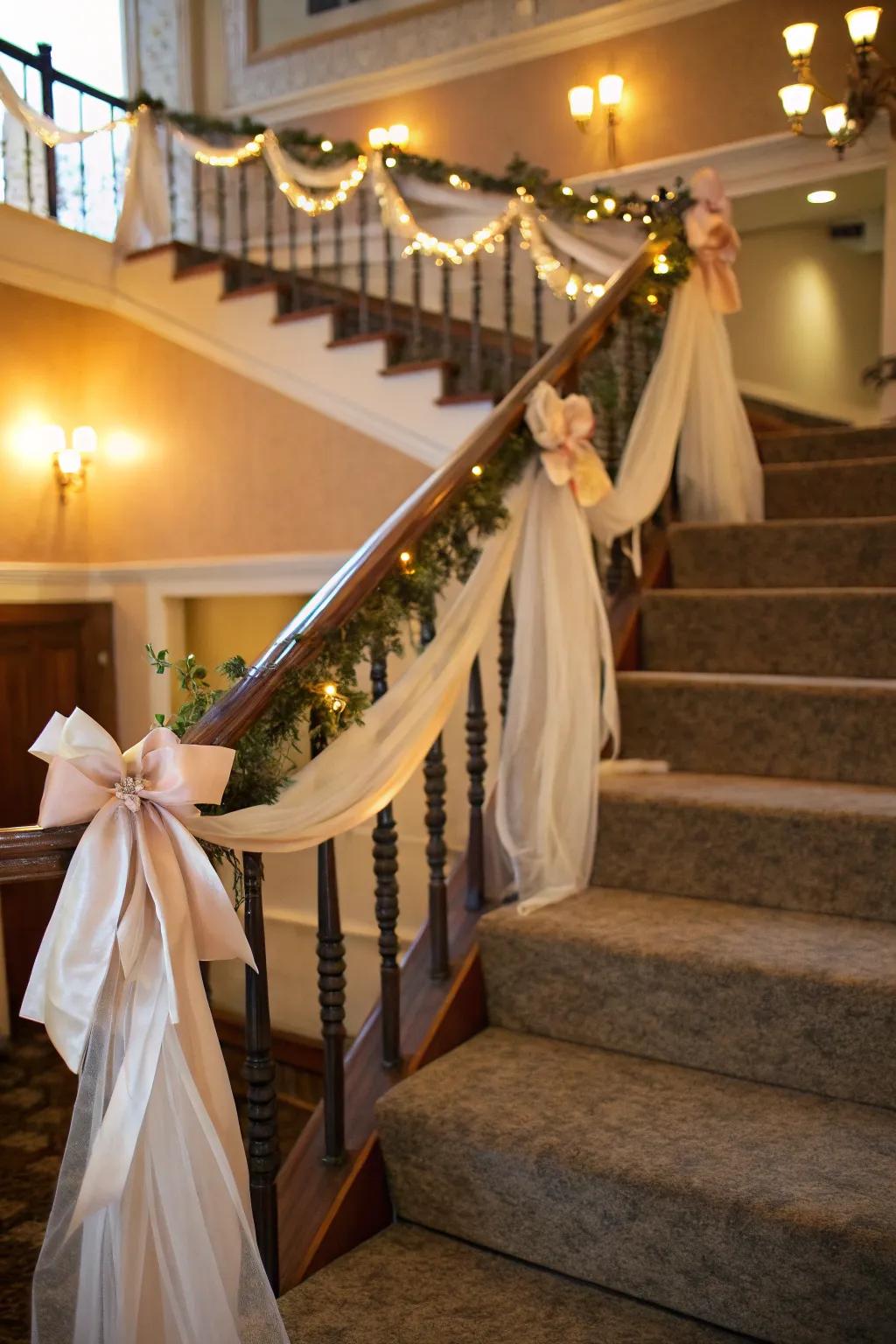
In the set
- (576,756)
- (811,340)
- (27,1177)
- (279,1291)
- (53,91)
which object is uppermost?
(53,91)

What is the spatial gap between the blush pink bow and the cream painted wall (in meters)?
3.73

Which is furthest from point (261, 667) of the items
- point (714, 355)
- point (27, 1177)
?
point (27, 1177)

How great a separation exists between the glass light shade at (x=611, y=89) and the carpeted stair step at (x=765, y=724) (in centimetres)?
463

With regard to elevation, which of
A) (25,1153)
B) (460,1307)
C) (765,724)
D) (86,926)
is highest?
(765,724)

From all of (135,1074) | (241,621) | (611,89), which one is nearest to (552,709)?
(135,1074)

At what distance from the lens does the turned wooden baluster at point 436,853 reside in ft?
6.57

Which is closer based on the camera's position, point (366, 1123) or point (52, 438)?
point (366, 1123)

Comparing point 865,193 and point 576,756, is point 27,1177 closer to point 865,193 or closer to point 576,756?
point 576,756

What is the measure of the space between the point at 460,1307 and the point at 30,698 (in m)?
4.62

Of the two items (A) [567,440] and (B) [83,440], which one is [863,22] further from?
(B) [83,440]

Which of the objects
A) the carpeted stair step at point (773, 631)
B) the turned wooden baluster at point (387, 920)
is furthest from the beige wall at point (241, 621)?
the turned wooden baluster at point (387, 920)

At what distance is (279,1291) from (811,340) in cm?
696

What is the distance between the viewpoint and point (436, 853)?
2.04 m

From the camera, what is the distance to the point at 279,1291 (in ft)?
5.21
